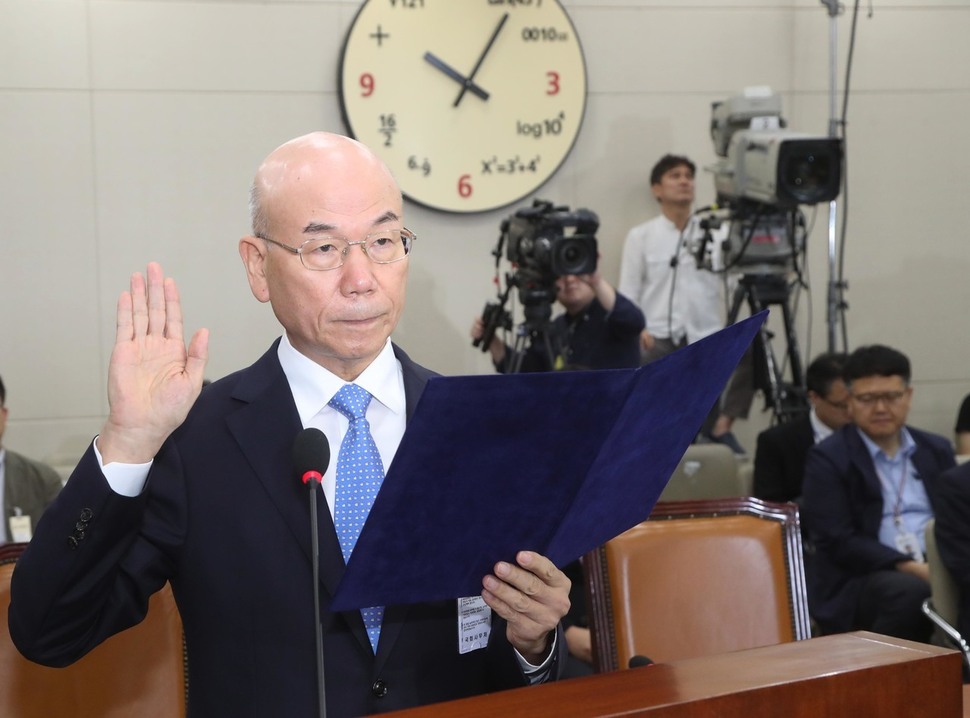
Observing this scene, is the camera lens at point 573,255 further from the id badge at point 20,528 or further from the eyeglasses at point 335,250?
the eyeglasses at point 335,250

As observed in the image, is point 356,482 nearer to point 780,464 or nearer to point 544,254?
point 544,254

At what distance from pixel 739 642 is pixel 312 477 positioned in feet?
3.98

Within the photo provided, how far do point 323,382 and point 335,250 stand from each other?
161mm

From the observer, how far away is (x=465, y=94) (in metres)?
5.19

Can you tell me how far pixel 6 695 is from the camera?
1.69 metres

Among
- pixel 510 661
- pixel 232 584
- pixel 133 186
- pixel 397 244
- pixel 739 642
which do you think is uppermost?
pixel 133 186

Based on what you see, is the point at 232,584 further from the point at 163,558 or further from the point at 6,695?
the point at 6,695

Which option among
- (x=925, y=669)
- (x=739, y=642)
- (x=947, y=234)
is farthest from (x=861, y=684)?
(x=947, y=234)

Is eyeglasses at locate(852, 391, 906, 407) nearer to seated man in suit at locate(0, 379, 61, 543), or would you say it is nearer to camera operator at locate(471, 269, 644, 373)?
camera operator at locate(471, 269, 644, 373)

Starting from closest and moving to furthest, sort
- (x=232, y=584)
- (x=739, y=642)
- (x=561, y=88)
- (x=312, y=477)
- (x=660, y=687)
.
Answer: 1. (x=660, y=687)
2. (x=312, y=477)
3. (x=232, y=584)
4. (x=739, y=642)
5. (x=561, y=88)

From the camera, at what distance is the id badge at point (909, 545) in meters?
3.55

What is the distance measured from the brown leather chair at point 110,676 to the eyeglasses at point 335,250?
657mm

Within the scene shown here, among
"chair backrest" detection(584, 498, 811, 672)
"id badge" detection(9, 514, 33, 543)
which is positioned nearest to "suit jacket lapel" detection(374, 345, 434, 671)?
"chair backrest" detection(584, 498, 811, 672)

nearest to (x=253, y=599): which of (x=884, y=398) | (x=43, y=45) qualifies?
(x=884, y=398)
